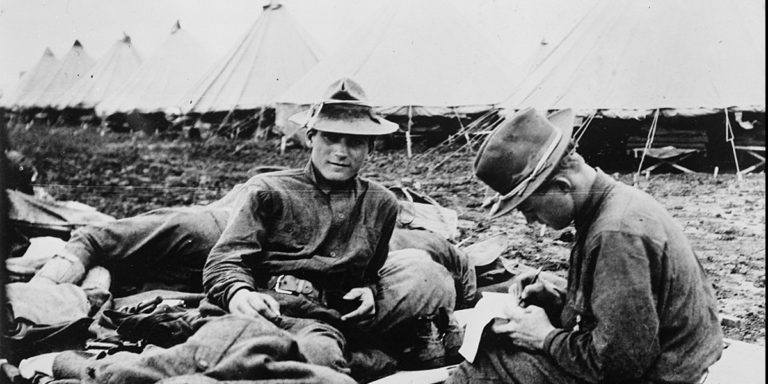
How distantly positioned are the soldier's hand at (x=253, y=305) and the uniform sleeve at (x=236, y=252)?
4 cm

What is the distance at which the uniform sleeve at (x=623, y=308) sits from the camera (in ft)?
5.52

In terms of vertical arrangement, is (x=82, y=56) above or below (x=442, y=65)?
above

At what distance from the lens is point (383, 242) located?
2645 millimetres

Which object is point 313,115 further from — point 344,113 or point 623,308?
point 623,308

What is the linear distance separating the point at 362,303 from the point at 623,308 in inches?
42.3

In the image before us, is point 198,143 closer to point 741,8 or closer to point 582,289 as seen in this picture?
point 582,289

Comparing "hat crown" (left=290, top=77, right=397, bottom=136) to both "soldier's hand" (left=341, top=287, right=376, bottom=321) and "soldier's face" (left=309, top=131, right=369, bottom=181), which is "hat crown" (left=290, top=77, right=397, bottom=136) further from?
"soldier's hand" (left=341, top=287, right=376, bottom=321)

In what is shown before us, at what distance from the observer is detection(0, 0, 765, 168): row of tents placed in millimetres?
2682

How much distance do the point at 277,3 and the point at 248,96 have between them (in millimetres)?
549

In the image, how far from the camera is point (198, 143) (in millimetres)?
3055

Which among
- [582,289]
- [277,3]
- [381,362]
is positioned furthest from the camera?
[277,3]

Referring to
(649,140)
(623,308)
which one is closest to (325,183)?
(623,308)

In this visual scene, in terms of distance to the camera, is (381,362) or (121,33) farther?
(121,33)

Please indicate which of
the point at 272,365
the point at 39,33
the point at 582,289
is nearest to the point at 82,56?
the point at 39,33
